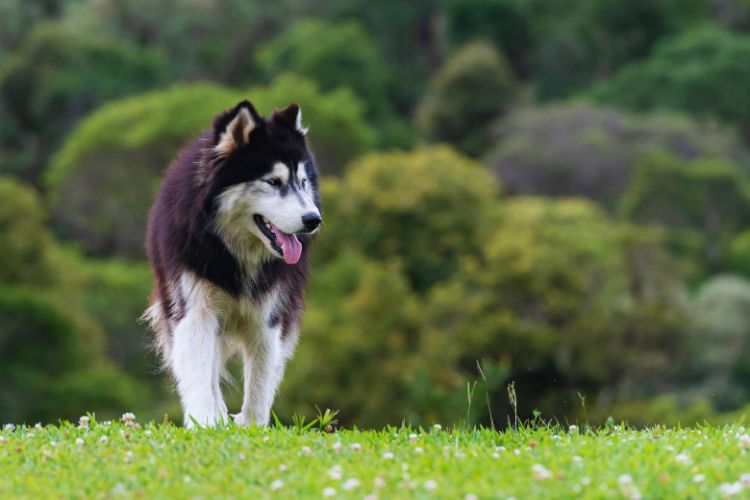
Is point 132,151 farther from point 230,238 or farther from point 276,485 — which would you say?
point 276,485

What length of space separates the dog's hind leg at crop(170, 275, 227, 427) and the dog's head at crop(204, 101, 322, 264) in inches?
20.4

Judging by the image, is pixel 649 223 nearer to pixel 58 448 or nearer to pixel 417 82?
pixel 417 82

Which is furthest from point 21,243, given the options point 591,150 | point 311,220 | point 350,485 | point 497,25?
point 497,25

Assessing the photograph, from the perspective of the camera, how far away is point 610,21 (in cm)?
9806

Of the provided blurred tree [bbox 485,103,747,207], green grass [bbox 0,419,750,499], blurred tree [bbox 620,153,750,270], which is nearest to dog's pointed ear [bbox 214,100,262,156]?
green grass [bbox 0,419,750,499]

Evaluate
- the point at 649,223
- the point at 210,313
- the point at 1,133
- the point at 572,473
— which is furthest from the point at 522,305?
the point at 1,133

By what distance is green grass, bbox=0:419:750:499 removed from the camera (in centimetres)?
832

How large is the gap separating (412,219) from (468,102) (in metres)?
36.8

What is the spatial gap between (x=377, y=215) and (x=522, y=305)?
31.8 ft

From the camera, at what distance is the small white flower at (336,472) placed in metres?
8.55

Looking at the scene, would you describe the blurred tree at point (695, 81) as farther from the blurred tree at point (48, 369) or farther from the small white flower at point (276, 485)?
the small white flower at point (276, 485)

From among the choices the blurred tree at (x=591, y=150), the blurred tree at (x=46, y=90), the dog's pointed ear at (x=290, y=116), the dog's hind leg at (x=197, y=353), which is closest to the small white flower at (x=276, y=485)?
the dog's hind leg at (x=197, y=353)

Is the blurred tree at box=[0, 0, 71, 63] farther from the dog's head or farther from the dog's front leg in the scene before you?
the dog's head

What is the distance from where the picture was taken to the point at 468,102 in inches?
3585
